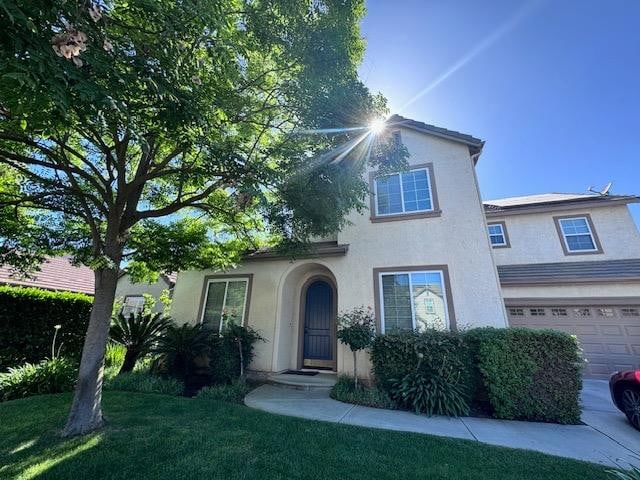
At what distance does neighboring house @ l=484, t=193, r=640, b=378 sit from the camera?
9.30 metres

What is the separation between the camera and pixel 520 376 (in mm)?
5809

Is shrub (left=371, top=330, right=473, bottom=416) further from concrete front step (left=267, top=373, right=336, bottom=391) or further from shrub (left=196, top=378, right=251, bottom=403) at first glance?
shrub (left=196, top=378, right=251, bottom=403)

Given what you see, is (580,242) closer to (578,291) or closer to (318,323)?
(578,291)

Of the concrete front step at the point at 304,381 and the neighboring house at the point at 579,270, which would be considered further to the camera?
the neighboring house at the point at 579,270

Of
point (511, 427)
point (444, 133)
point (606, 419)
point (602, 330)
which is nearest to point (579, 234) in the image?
point (602, 330)

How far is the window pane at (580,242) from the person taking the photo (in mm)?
11652

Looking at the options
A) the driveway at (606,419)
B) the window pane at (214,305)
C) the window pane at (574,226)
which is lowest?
the driveway at (606,419)

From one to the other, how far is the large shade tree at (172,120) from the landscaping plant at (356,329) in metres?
2.80

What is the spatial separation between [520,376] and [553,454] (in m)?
1.88

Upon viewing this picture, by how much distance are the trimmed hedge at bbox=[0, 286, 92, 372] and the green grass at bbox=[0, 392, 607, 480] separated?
4.12 meters

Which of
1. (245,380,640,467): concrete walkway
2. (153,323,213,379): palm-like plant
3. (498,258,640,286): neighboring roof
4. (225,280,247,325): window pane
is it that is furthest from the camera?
(225,280,247,325): window pane

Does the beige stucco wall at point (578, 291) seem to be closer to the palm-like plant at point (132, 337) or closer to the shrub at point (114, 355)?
the palm-like plant at point (132, 337)

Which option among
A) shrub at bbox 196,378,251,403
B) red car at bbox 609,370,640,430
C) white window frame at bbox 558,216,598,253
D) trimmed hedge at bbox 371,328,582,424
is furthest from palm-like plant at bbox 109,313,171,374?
white window frame at bbox 558,216,598,253

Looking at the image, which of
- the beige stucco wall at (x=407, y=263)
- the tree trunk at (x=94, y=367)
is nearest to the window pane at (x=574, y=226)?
the beige stucco wall at (x=407, y=263)
